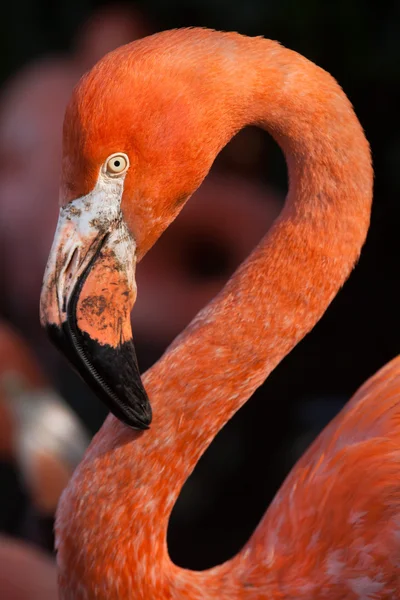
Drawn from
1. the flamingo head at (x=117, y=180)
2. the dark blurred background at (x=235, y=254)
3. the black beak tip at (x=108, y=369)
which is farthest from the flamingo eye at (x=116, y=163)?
the dark blurred background at (x=235, y=254)

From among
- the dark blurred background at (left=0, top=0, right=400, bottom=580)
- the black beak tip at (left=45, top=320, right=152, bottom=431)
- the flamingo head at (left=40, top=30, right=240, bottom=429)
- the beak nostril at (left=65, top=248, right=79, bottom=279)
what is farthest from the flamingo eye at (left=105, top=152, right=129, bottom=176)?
the dark blurred background at (left=0, top=0, right=400, bottom=580)

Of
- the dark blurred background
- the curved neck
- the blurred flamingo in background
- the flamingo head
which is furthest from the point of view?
the dark blurred background

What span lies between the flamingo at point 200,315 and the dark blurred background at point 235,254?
1.31 meters

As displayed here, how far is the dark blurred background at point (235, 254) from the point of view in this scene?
9.47 ft

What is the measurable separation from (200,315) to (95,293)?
30cm

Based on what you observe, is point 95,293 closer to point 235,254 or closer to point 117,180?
point 117,180

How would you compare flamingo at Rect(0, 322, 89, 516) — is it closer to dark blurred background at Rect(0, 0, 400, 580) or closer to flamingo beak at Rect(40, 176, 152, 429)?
dark blurred background at Rect(0, 0, 400, 580)

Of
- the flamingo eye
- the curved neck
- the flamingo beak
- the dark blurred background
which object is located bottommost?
the dark blurred background

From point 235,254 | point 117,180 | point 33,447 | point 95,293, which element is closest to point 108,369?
point 95,293

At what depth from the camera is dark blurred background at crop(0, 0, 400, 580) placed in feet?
9.47

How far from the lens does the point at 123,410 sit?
130 cm

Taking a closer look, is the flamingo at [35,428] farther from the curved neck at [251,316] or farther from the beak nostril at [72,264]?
the beak nostril at [72,264]

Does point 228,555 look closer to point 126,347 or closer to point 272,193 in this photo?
point 272,193

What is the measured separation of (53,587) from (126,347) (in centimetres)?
114
